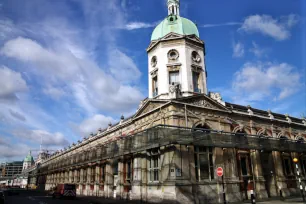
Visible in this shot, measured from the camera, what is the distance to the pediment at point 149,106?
25.2 metres

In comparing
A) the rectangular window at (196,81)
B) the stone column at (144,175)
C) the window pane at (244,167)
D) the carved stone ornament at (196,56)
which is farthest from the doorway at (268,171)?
the stone column at (144,175)

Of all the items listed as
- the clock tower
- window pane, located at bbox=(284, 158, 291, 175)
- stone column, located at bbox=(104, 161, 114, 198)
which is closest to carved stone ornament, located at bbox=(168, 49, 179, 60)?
the clock tower

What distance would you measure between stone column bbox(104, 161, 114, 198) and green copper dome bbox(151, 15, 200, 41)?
61.4ft

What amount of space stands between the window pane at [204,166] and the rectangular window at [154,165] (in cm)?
430

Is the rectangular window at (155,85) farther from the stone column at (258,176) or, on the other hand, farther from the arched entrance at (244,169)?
the stone column at (258,176)

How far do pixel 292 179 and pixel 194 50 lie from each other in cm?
2053

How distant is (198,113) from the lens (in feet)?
83.4

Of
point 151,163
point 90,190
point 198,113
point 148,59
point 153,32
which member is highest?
point 153,32

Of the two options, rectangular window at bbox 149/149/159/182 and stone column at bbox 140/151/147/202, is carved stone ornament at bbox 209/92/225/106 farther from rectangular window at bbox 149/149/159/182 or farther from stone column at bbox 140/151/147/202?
stone column at bbox 140/151/147/202

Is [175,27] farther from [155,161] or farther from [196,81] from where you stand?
[155,161]

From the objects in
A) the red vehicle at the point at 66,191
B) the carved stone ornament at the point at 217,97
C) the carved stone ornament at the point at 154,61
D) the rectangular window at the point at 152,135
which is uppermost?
the carved stone ornament at the point at 154,61

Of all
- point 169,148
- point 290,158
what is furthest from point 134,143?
point 290,158

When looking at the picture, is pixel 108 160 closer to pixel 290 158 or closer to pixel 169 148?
pixel 169 148

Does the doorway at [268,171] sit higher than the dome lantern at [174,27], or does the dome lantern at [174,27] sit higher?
the dome lantern at [174,27]
